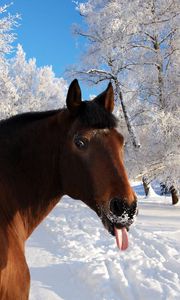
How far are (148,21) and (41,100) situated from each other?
20468mm

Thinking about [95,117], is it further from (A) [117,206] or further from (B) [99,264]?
(B) [99,264]

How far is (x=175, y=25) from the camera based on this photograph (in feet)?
43.9

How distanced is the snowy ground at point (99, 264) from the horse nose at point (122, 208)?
308 cm

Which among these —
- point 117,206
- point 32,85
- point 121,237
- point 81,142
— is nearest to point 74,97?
point 81,142

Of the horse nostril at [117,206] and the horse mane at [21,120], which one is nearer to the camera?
the horse nostril at [117,206]

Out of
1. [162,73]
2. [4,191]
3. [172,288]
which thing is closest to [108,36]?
[162,73]

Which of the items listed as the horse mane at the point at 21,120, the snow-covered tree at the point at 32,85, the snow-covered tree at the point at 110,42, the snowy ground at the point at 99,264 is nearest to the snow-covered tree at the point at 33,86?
the snow-covered tree at the point at 32,85

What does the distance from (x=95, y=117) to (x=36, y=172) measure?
0.59m

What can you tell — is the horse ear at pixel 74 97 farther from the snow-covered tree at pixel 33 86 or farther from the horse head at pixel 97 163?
the snow-covered tree at pixel 33 86

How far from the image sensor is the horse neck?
2562 mm

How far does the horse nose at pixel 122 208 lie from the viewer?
7.19ft

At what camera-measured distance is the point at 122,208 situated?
2193 millimetres

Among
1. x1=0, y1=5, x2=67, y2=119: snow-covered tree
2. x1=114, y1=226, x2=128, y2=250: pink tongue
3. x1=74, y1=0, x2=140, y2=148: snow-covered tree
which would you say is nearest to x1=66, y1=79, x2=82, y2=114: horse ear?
x1=114, y1=226, x2=128, y2=250: pink tongue

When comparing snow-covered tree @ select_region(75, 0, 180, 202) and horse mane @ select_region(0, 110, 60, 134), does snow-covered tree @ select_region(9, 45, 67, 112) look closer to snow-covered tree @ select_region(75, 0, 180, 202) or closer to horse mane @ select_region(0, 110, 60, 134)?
snow-covered tree @ select_region(75, 0, 180, 202)
